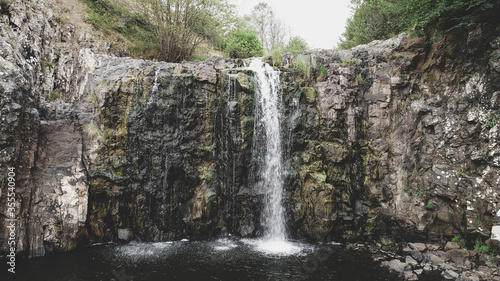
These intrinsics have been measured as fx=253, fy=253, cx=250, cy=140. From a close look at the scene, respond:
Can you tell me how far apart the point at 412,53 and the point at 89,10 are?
1658cm

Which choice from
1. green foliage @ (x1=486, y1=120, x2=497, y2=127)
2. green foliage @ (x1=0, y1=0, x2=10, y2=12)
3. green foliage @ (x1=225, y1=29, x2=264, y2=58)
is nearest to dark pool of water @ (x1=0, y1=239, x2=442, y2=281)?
green foliage @ (x1=486, y1=120, x2=497, y2=127)

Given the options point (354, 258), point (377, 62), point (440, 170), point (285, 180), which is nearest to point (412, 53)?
point (377, 62)

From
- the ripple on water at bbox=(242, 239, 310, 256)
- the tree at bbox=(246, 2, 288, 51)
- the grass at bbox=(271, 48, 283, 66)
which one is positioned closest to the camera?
the ripple on water at bbox=(242, 239, 310, 256)

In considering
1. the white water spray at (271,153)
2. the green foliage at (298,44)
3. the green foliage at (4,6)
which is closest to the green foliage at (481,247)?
the white water spray at (271,153)

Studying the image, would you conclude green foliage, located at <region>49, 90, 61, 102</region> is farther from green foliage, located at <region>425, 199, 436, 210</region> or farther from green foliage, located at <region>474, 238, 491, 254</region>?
green foliage, located at <region>474, 238, 491, 254</region>

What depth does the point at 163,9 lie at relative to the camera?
14.0 metres

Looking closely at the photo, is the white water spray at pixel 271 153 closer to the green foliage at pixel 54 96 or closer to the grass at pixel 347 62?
the grass at pixel 347 62

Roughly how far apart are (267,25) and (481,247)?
2671 cm

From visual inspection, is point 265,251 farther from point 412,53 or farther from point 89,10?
point 89,10

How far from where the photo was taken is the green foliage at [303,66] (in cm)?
1134

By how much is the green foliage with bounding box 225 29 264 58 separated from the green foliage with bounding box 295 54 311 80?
6526mm

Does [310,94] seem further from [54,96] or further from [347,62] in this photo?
[54,96]

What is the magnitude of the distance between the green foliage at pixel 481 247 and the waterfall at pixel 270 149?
19.8 feet

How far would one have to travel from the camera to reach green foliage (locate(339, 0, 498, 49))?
8266mm
